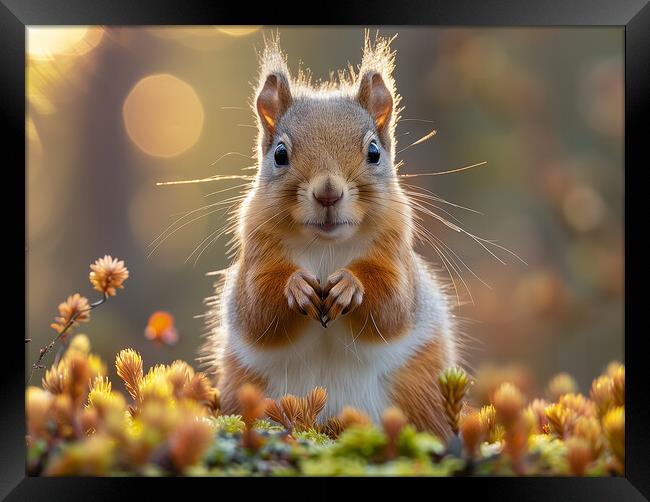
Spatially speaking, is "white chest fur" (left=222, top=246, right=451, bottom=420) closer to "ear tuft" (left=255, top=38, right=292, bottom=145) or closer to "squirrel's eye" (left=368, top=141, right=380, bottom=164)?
"squirrel's eye" (left=368, top=141, right=380, bottom=164)

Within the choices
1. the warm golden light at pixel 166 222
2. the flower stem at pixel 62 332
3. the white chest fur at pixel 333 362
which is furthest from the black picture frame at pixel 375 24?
the white chest fur at pixel 333 362

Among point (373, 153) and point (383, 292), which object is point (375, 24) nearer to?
point (373, 153)

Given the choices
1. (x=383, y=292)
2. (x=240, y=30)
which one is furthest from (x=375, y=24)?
(x=383, y=292)

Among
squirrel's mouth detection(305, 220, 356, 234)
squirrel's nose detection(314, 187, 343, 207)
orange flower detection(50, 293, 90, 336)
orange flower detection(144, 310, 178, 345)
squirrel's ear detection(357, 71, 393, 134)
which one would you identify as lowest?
orange flower detection(144, 310, 178, 345)

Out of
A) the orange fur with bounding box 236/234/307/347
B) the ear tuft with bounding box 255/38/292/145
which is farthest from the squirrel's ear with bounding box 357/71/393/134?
the orange fur with bounding box 236/234/307/347

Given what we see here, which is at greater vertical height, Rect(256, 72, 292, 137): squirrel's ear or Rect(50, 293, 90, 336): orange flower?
Rect(256, 72, 292, 137): squirrel's ear

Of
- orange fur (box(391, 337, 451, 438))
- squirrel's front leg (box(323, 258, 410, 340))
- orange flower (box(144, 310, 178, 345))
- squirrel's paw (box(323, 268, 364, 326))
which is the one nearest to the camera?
squirrel's paw (box(323, 268, 364, 326))

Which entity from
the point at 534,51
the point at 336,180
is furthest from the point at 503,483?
the point at 534,51
